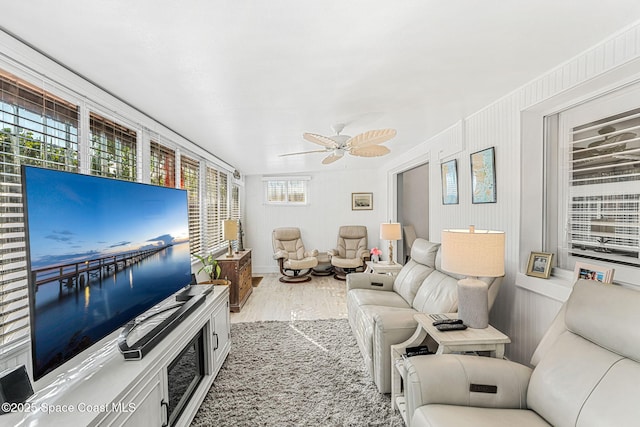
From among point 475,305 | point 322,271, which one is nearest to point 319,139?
point 475,305

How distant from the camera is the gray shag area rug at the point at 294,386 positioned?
1.87 meters

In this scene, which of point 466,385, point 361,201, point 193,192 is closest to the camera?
point 466,385

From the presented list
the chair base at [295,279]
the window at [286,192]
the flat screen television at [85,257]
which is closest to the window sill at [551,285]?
the flat screen television at [85,257]

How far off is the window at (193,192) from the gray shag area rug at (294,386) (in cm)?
134

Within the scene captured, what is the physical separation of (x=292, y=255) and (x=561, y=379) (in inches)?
194

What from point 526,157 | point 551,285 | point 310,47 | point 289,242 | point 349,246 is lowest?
point 349,246

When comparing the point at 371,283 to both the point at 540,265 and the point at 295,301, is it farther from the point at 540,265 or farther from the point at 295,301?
the point at 540,265

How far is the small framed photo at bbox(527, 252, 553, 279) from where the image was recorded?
6.46ft

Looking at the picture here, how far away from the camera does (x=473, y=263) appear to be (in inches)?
66.7

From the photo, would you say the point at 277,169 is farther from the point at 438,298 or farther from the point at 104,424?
the point at 104,424

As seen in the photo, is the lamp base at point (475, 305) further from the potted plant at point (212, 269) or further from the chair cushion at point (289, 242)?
the chair cushion at point (289, 242)

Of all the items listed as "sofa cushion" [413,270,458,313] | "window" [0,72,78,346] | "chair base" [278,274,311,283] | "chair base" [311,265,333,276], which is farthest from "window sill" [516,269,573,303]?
"chair base" [311,265,333,276]

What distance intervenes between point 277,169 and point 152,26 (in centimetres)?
435

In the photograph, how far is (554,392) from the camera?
48.6 inches
